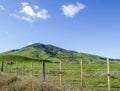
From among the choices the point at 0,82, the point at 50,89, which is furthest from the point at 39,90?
the point at 0,82

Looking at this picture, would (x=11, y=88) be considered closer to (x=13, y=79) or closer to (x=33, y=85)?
(x=33, y=85)

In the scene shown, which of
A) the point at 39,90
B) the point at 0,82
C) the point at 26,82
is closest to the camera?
the point at 39,90

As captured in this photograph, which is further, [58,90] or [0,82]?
[0,82]

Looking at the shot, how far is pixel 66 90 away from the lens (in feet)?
53.7

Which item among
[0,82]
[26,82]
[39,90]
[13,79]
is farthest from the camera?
[13,79]

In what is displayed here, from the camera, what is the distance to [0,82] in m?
18.9

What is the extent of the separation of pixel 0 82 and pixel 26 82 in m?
2.18

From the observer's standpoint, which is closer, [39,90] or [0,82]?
[39,90]

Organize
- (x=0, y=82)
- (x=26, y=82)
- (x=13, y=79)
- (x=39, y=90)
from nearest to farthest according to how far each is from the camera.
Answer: (x=39, y=90), (x=26, y=82), (x=0, y=82), (x=13, y=79)

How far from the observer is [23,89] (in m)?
16.4

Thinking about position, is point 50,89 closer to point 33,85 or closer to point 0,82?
point 33,85

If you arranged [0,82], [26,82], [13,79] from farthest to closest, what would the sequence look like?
[13,79] < [0,82] < [26,82]

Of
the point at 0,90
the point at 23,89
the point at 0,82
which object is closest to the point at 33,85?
the point at 23,89

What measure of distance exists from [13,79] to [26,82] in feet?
9.72
